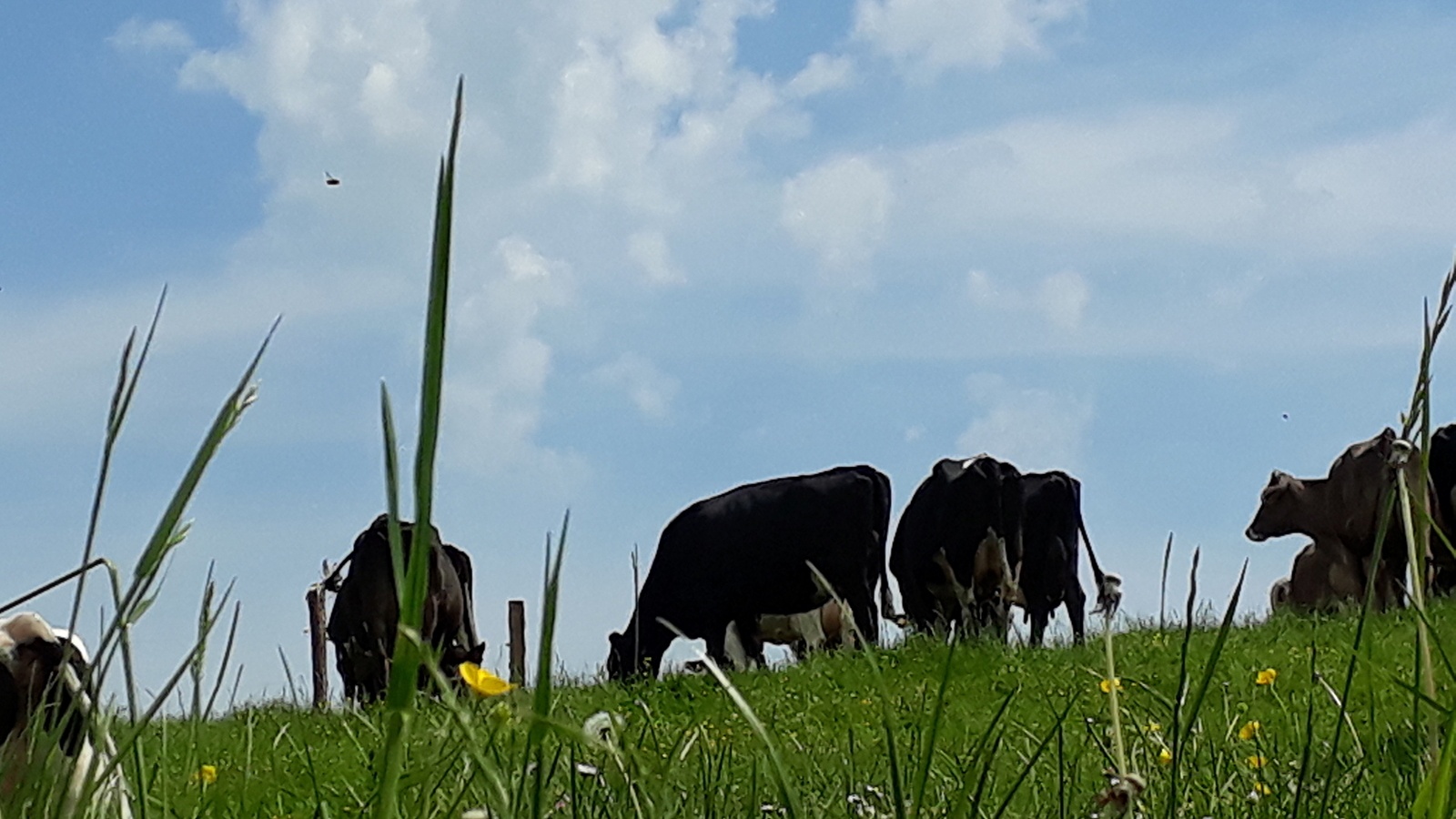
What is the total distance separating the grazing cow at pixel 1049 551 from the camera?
58.3 feet

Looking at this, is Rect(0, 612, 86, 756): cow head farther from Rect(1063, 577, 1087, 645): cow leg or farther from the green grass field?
Rect(1063, 577, 1087, 645): cow leg

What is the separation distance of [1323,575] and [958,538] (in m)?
6.33

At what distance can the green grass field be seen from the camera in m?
1.50

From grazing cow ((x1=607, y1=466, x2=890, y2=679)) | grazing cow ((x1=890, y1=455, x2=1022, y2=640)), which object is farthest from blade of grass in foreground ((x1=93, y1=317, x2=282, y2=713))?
grazing cow ((x1=607, y1=466, x2=890, y2=679))

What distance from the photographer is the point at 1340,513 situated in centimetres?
1870

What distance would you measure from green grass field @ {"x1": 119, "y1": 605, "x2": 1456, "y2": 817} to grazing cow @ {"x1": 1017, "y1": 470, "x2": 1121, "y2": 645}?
429 centimetres

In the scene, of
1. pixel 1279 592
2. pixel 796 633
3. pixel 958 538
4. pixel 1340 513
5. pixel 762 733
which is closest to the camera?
pixel 762 733

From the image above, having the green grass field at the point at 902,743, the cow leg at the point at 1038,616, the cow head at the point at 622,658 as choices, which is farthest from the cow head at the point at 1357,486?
the cow head at the point at 622,658

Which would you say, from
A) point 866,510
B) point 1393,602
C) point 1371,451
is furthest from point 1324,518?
point 866,510

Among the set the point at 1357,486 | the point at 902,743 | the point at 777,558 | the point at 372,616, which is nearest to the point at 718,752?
the point at 902,743

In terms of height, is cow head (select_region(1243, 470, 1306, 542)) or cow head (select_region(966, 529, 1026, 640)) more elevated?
cow head (select_region(1243, 470, 1306, 542))

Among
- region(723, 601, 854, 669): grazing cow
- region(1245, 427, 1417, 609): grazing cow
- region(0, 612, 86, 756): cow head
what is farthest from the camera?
region(723, 601, 854, 669): grazing cow

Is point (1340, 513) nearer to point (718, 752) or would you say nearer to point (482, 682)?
point (718, 752)

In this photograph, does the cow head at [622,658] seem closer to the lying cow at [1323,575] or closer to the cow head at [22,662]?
the lying cow at [1323,575]
